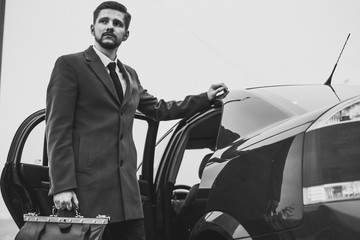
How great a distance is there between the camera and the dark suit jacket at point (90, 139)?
2582 mm

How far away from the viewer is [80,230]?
2424 millimetres

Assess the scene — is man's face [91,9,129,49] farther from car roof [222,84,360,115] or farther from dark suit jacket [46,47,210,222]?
car roof [222,84,360,115]

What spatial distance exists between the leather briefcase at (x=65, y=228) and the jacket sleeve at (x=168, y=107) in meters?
0.96

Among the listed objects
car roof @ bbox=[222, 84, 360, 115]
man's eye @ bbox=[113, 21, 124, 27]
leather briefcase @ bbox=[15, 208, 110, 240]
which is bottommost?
leather briefcase @ bbox=[15, 208, 110, 240]

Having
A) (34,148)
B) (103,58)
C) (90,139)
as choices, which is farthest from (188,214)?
(34,148)

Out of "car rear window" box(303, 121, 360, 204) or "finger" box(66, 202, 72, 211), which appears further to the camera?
"finger" box(66, 202, 72, 211)

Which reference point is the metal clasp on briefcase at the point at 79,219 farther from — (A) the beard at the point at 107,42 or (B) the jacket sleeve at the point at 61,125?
(A) the beard at the point at 107,42

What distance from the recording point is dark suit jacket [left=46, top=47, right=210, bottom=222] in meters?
2.58

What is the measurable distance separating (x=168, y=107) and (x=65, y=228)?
3.63 feet

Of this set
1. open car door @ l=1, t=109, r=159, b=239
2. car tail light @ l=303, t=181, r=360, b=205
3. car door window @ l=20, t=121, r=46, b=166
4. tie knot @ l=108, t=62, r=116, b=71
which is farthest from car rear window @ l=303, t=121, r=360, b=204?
car door window @ l=20, t=121, r=46, b=166

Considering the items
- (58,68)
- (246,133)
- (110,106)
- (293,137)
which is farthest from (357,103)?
(58,68)

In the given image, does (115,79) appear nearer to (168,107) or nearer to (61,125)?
(61,125)

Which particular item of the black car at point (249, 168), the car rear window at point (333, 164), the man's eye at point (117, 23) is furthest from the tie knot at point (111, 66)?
the car rear window at point (333, 164)

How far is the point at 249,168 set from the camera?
2.25 m
